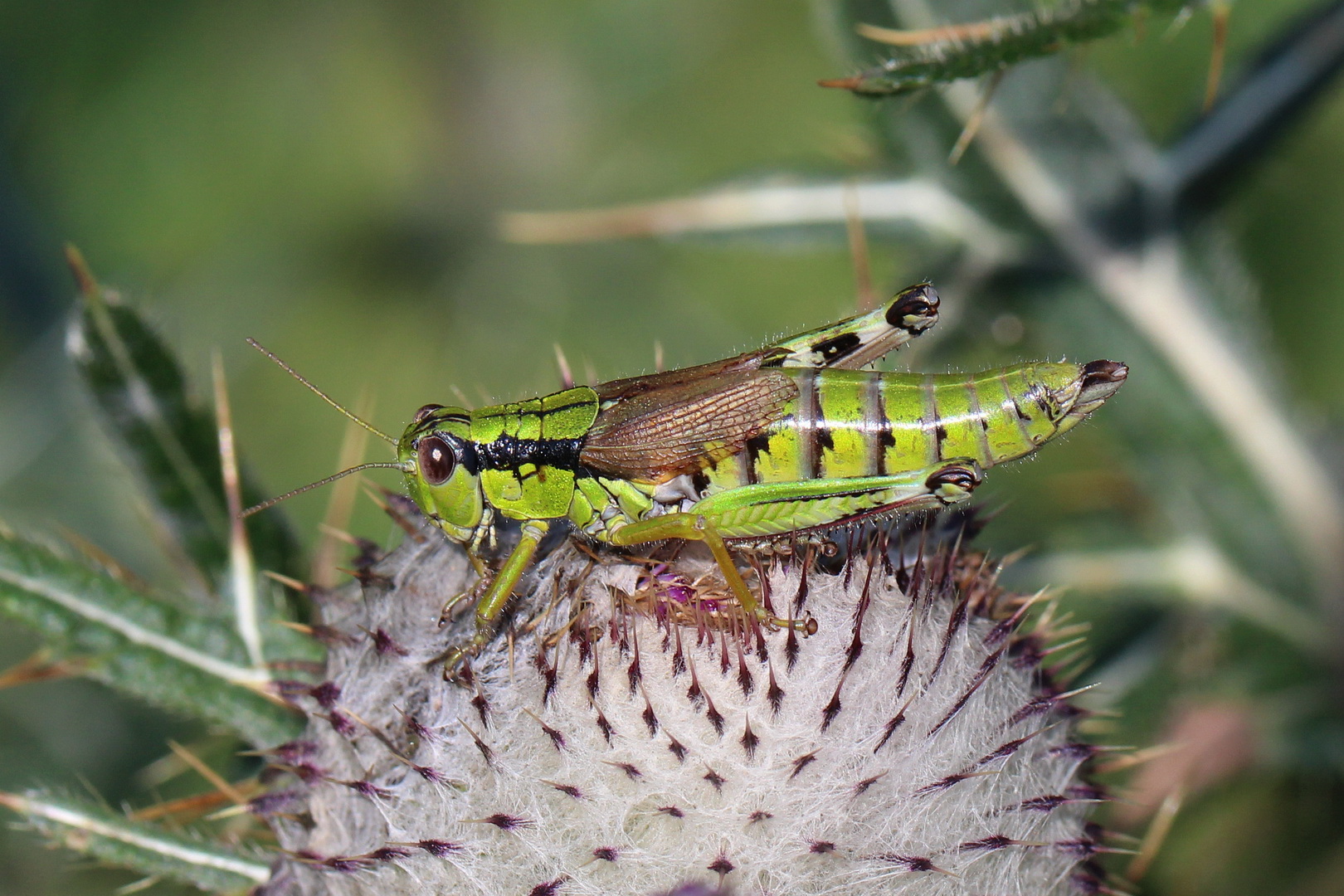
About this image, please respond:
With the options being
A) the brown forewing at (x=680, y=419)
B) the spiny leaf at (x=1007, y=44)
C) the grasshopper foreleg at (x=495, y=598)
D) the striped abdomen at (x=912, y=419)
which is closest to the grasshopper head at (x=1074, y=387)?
the striped abdomen at (x=912, y=419)

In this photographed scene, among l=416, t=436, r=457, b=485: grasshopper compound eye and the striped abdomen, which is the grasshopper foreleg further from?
the striped abdomen

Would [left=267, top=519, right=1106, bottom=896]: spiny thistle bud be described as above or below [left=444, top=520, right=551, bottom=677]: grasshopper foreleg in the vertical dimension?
below

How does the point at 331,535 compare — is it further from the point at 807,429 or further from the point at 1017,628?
the point at 1017,628

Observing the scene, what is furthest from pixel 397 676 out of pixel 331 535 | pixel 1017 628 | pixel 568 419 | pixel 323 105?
pixel 323 105

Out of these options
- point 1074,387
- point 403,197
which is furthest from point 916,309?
point 403,197

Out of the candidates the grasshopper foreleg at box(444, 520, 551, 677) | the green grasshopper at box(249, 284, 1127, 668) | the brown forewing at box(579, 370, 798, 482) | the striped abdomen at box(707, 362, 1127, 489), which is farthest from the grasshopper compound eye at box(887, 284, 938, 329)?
the grasshopper foreleg at box(444, 520, 551, 677)

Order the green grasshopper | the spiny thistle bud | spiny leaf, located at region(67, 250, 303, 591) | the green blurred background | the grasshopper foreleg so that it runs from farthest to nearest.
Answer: the green blurred background
spiny leaf, located at region(67, 250, 303, 591)
the green grasshopper
the grasshopper foreleg
the spiny thistle bud
